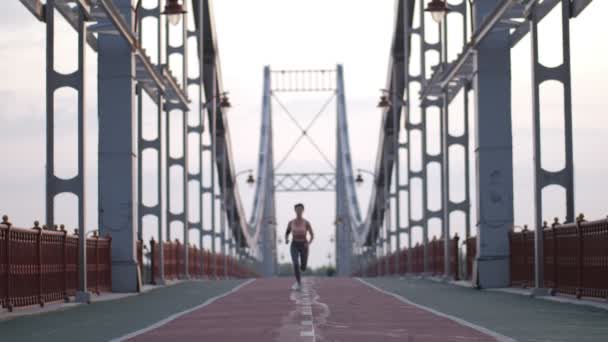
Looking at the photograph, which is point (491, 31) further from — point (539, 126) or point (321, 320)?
point (321, 320)

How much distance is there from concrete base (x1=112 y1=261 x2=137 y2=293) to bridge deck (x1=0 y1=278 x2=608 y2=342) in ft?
14.9

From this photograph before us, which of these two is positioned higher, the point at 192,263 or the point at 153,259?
the point at 153,259

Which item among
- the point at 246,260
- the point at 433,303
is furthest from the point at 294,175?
the point at 433,303

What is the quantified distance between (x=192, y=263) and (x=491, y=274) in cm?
1991

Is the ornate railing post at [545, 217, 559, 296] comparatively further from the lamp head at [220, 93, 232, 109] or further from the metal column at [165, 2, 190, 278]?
the lamp head at [220, 93, 232, 109]

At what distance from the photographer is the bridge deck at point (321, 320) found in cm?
1509

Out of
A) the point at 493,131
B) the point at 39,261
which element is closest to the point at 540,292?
the point at 493,131

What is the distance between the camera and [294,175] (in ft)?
481

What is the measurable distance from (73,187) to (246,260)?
74203mm

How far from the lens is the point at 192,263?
50.1 m

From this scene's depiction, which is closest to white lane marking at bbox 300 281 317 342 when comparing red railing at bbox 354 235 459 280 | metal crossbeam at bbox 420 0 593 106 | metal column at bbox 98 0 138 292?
metal column at bbox 98 0 138 292

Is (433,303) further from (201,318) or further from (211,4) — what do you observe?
(211,4)

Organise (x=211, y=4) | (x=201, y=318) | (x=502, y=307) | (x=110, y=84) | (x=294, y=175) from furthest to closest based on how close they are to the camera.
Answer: (x=294, y=175), (x=211, y=4), (x=110, y=84), (x=502, y=307), (x=201, y=318)

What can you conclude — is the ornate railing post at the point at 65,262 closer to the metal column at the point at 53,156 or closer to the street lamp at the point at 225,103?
the metal column at the point at 53,156
